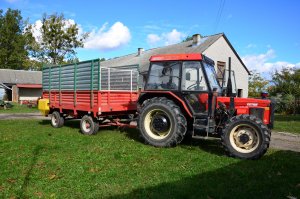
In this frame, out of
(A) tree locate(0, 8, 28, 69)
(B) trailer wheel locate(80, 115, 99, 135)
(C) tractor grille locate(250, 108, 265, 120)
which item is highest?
(A) tree locate(0, 8, 28, 69)

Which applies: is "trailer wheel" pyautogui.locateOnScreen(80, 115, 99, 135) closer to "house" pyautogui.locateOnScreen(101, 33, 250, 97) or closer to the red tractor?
the red tractor

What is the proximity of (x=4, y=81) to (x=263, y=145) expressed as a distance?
46.6m

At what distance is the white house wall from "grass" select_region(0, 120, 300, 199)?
→ 17.4 meters

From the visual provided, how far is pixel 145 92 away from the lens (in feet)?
29.5

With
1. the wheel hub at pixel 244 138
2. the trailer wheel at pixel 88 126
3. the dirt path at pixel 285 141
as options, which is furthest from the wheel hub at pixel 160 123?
the dirt path at pixel 285 141

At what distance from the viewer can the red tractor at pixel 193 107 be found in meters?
7.30

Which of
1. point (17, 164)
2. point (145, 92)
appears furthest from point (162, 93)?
point (17, 164)

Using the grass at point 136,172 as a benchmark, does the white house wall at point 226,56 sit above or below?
above

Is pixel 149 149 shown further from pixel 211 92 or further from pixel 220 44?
pixel 220 44

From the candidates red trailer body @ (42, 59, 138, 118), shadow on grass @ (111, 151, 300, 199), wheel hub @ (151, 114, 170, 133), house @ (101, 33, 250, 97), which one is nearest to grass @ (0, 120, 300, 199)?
shadow on grass @ (111, 151, 300, 199)

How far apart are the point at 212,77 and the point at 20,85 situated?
42137 millimetres

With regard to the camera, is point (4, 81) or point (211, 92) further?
point (4, 81)

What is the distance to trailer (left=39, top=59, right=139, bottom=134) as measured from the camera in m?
10.6

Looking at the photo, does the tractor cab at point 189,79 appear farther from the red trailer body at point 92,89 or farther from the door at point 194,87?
the red trailer body at point 92,89
